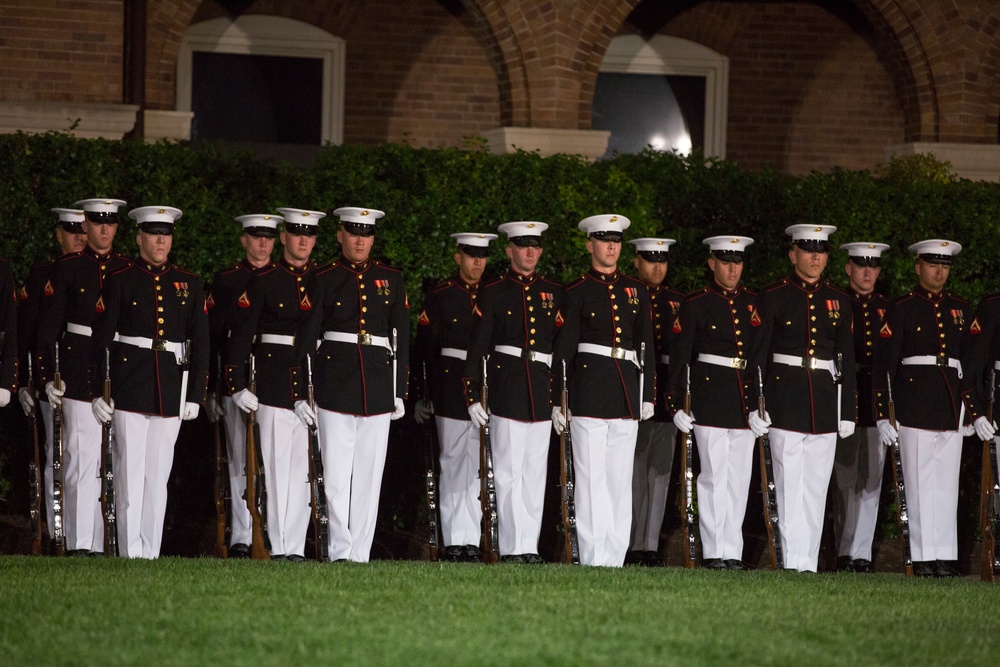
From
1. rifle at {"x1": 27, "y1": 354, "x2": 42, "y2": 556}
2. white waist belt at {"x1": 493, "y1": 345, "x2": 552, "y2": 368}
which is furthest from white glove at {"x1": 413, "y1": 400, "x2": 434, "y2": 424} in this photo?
rifle at {"x1": 27, "y1": 354, "x2": 42, "y2": 556}

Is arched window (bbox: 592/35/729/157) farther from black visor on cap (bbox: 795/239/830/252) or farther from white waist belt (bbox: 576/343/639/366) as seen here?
white waist belt (bbox: 576/343/639/366)

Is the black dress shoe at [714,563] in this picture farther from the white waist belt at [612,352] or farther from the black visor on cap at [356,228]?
the black visor on cap at [356,228]

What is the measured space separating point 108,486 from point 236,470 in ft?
3.81

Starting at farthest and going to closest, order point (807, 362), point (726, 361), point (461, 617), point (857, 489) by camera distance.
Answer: point (857, 489)
point (726, 361)
point (807, 362)
point (461, 617)

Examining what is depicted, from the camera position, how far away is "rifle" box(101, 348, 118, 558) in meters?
8.37

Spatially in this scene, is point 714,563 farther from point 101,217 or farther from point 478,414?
point 101,217

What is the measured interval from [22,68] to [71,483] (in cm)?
564

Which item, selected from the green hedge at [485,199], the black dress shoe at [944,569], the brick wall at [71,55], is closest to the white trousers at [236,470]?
the green hedge at [485,199]

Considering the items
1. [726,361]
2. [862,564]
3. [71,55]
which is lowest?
[862,564]

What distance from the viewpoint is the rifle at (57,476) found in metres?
Answer: 8.72

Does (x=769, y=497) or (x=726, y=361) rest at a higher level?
(x=726, y=361)

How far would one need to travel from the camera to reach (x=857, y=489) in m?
10.0

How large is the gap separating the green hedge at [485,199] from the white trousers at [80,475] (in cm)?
165

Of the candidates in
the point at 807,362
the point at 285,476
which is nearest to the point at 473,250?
the point at 285,476
